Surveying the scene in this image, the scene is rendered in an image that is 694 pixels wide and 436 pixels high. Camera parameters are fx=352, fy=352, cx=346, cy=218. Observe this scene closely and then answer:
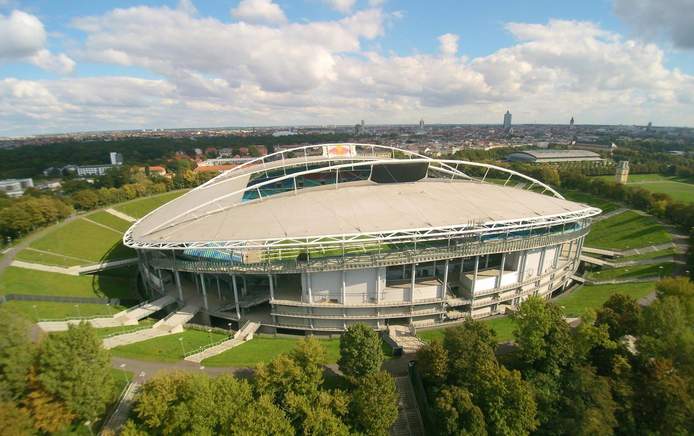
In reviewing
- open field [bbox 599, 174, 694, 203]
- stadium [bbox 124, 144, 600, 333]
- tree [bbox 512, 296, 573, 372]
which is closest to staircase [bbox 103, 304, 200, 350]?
stadium [bbox 124, 144, 600, 333]

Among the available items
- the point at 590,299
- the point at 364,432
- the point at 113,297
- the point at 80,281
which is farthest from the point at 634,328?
the point at 80,281

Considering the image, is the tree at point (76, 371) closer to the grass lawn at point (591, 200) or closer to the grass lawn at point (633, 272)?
the grass lawn at point (633, 272)

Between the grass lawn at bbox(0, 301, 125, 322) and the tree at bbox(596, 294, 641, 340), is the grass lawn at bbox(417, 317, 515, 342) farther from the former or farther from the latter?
the grass lawn at bbox(0, 301, 125, 322)

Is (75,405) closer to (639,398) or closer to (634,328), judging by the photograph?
(639,398)

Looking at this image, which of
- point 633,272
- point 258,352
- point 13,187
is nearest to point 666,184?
point 633,272

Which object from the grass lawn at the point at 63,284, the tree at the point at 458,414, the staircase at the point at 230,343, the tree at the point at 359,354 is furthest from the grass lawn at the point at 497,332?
the grass lawn at the point at 63,284

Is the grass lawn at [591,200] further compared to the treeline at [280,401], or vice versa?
the grass lawn at [591,200]

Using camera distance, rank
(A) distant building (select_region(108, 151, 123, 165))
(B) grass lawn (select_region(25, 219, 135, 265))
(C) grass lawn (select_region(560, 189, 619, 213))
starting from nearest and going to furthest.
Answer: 1. (B) grass lawn (select_region(25, 219, 135, 265))
2. (C) grass lawn (select_region(560, 189, 619, 213))
3. (A) distant building (select_region(108, 151, 123, 165))
